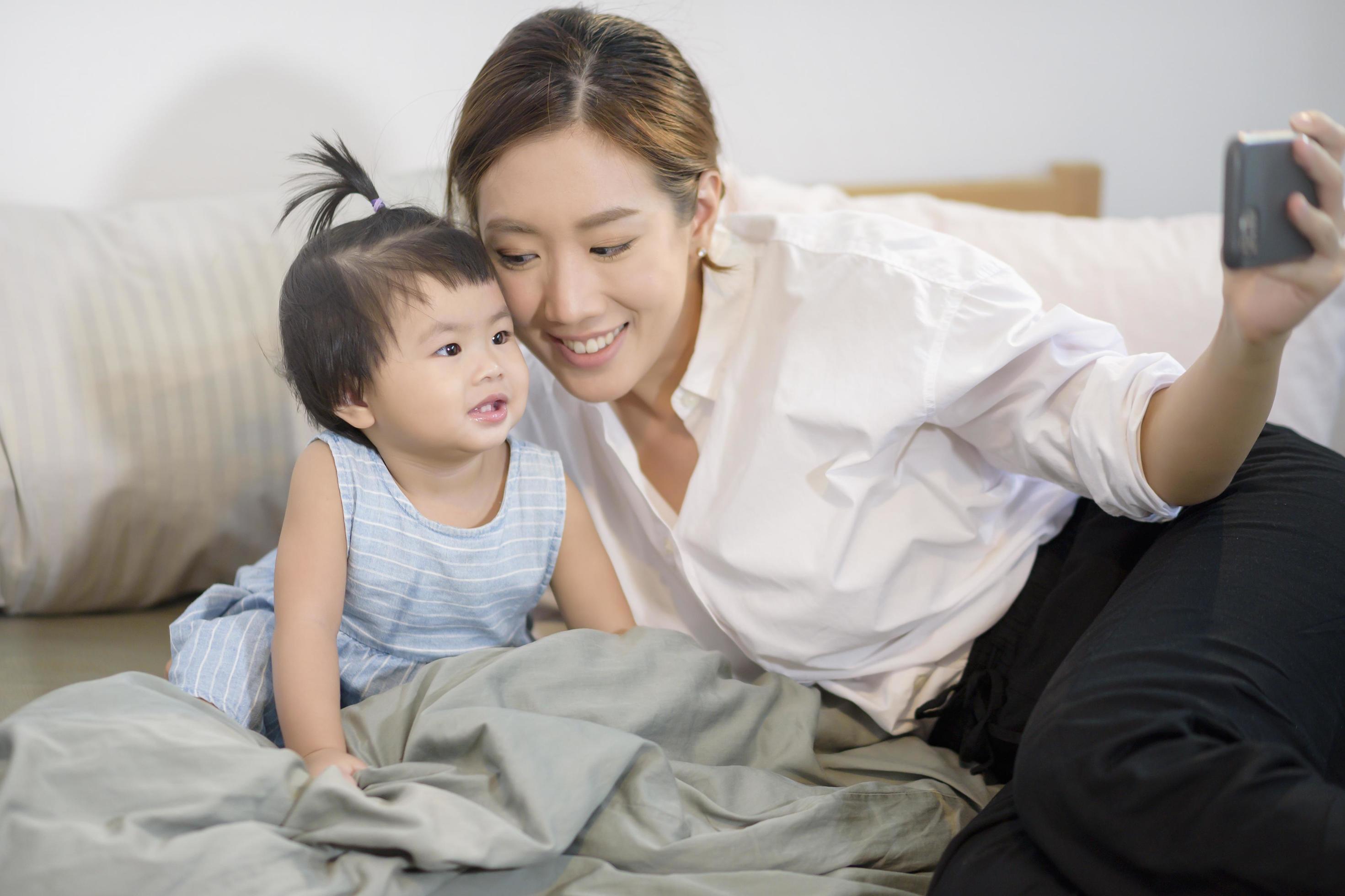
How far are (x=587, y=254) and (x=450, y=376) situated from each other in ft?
0.60

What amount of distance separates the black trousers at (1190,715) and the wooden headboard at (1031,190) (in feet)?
3.13

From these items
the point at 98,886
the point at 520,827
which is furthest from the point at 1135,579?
the point at 98,886

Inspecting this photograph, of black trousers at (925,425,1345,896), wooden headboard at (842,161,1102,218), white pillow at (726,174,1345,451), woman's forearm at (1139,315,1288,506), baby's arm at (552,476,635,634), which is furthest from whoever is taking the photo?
wooden headboard at (842,161,1102,218)

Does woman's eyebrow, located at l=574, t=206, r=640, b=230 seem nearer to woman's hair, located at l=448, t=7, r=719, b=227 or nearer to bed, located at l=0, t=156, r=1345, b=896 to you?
woman's hair, located at l=448, t=7, r=719, b=227

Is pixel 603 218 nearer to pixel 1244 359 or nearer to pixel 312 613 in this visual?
pixel 312 613

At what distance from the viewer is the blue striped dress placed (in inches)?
37.6

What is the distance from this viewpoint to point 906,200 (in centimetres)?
152

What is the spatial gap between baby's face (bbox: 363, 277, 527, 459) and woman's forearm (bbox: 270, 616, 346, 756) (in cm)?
21

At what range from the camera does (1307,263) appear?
66 centimetres

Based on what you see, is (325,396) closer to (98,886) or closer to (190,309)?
(190,309)


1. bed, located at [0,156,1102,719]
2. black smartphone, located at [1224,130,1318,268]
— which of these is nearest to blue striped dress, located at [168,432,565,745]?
bed, located at [0,156,1102,719]

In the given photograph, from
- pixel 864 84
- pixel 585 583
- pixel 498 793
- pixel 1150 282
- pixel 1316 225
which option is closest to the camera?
pixel 1316 225

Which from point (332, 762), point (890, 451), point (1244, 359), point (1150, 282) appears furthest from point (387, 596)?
point (1150, 282)

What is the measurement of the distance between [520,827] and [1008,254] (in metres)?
1.05
